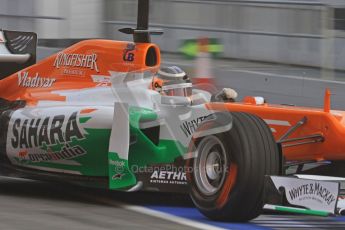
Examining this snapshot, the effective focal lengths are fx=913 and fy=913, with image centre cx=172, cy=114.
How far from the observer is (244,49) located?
41.4 feet

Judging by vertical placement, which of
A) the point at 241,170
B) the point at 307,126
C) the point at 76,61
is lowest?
the point at 241,170

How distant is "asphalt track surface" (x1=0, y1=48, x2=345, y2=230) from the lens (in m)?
6.65

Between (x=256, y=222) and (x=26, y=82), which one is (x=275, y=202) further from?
(x=26, y=82)

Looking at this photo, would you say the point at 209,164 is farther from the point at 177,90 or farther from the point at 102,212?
the point at 177,90

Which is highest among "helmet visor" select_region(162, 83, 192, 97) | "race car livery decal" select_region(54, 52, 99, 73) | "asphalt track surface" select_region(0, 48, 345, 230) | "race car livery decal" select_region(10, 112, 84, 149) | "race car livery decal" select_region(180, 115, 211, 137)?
"race car livery decal" select_region(54, 52, 99, 73)

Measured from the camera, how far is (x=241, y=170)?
6.59 meters

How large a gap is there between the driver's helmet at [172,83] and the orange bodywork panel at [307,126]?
1.62 ft

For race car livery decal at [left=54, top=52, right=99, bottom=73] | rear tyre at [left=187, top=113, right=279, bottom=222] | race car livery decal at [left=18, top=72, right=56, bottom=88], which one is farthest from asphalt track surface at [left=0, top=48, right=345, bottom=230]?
race car livery decal at [left=54, top=52, right=99, bottom=73]

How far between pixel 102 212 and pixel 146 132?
82 centimetres

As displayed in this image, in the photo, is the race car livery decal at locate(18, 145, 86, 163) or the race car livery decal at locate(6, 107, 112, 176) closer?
the race car livery decal at locate(6, 107, 112, 176)

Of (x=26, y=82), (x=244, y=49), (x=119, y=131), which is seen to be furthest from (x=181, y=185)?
(x=244, y=49)

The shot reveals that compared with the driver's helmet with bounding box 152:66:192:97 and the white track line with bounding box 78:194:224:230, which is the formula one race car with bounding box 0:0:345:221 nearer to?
the driver's helmet with bounding box 152:66:192:97

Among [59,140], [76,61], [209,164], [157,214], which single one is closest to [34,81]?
[76,61]

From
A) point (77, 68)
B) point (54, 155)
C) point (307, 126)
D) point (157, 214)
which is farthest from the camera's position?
point (77, 68)
